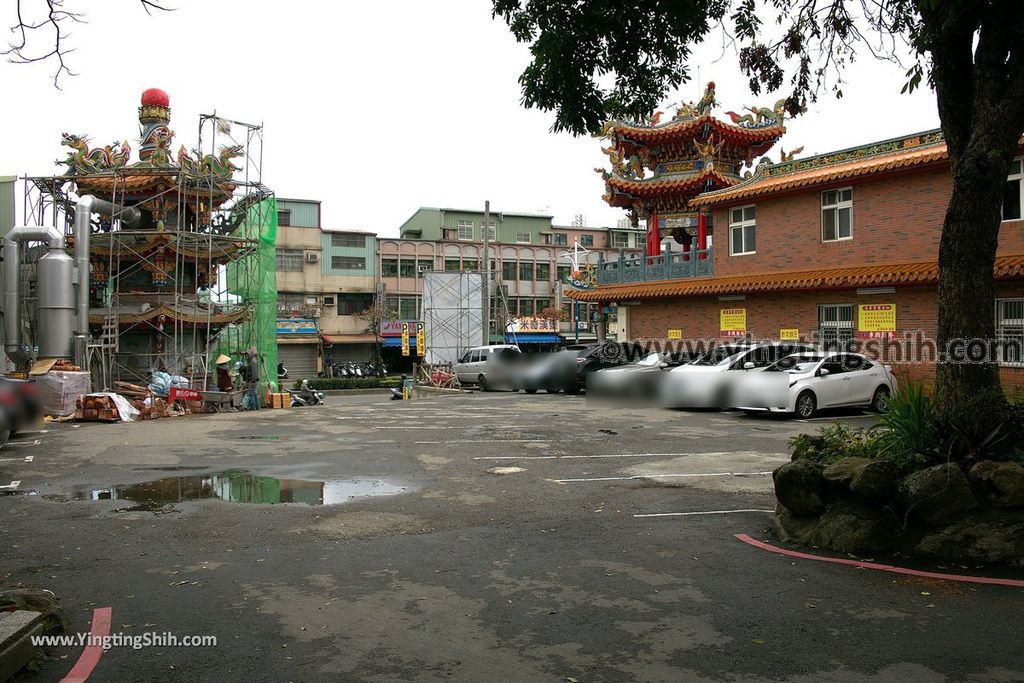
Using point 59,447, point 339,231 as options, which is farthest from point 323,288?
point 59,447

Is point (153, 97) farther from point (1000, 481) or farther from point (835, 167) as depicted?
point (1000, 481)

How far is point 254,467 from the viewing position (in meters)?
11.3

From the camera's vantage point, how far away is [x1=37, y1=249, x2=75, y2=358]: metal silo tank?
20.6 metres

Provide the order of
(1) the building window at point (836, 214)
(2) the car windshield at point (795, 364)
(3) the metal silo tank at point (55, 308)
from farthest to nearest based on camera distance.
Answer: (1) the building window at point (836, 214)
(3) the metal silo tank at point (55, 308)
(2) the car windshield at point (795, 364)

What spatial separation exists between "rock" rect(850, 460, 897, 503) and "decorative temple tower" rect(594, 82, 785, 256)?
74.9 ft

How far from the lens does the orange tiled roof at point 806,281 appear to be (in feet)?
61.1

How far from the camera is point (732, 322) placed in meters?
24.7

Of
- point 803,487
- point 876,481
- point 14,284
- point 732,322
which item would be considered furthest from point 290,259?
point 876,481

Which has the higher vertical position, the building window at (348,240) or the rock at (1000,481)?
the building window at (348,240)

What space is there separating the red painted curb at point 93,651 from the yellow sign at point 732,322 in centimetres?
2171

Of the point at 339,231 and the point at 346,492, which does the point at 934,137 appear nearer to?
the point at 346,492

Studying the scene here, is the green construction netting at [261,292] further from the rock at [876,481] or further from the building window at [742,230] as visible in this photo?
the rock at [876,481]

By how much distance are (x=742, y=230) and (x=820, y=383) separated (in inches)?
360

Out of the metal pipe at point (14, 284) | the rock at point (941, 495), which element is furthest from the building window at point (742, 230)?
the metal pipe at point (14, 284)
